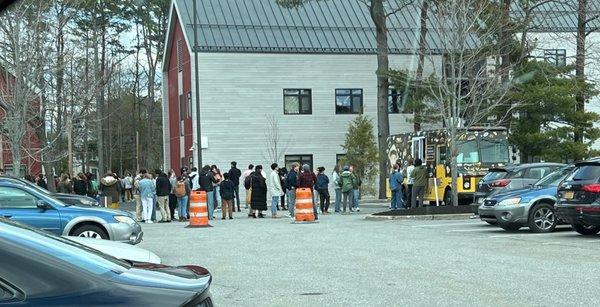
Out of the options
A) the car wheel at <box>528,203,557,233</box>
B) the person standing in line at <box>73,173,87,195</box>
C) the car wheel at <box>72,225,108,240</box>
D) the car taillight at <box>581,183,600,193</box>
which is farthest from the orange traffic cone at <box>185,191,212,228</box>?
the car taillight at <box>581,183,600,193</box>

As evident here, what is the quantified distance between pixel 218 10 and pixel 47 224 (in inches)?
1117

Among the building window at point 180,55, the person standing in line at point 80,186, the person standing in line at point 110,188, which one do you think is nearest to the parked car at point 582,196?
the person standing in line at point 110,188

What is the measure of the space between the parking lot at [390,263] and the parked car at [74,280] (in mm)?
4336

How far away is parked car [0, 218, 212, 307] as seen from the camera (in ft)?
11.4

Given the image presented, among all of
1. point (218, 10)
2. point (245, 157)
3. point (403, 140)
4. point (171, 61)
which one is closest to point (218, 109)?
point (245, 157)

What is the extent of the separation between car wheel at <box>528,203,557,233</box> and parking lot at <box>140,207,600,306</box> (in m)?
0.22

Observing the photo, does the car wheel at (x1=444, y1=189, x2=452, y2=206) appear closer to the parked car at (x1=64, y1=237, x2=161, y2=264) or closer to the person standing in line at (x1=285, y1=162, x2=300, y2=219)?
the person standing in line at (x1=285, y1=162, x2=300, y2=219)

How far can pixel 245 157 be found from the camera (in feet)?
125

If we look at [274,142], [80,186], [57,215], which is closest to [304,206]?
[57,215]

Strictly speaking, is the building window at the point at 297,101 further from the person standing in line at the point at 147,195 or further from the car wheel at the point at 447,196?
Result: the person standing in line at the point at 147,195

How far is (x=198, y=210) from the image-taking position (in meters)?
19.9

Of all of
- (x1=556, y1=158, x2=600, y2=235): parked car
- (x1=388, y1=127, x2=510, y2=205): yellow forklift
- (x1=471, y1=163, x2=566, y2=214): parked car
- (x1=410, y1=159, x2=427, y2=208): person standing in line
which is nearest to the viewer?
(x1=556, y1=158, x2=600, y2=235): parked car

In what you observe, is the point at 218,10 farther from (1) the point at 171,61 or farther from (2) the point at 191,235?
(2) the point at 191,235

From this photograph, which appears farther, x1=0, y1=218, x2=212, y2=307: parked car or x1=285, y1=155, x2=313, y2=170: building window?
x1=285, y1=155, x2=313, y2=170: building window
